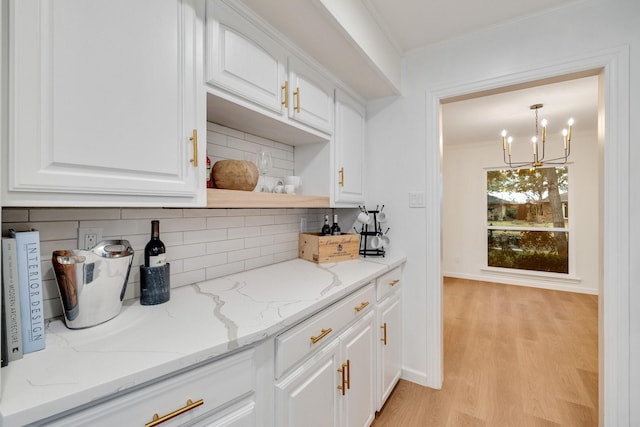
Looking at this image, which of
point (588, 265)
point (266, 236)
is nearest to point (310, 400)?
point (266, 236)

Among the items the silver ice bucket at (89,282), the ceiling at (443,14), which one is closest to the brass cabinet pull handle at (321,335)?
the silver ice bucket at (89,282)

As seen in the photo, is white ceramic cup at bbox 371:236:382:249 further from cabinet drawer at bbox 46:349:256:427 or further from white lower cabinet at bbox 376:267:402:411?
cabinet drawer at bbox 46:349:256:427

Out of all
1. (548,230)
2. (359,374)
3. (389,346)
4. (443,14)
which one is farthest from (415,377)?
(548,230)

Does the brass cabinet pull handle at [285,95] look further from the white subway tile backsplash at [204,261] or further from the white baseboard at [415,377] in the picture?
the white baseboard at [415,377]

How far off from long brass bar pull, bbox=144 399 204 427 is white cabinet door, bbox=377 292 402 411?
1.22 m

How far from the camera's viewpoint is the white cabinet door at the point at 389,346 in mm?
1773

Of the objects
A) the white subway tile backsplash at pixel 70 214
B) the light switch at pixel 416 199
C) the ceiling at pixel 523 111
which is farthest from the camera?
the ceiling at pixel 523 111

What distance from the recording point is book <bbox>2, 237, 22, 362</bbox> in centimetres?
70

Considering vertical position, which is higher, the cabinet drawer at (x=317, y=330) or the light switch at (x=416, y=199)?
the light switch at (x=416, y=199)

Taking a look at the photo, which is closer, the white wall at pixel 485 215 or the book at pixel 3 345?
the book at pixel 3 345

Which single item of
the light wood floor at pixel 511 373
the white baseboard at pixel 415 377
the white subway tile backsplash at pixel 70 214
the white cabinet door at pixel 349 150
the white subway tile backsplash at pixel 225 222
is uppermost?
the white cabinet door at pixel 349 150

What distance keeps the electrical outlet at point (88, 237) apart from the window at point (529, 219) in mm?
5581

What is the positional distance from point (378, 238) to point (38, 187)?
5.98 feet

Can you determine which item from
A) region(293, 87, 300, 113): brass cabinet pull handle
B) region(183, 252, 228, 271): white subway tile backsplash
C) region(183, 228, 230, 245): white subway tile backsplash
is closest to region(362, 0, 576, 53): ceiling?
region(293, 87, 300, 113): brass cabinet pull handle
